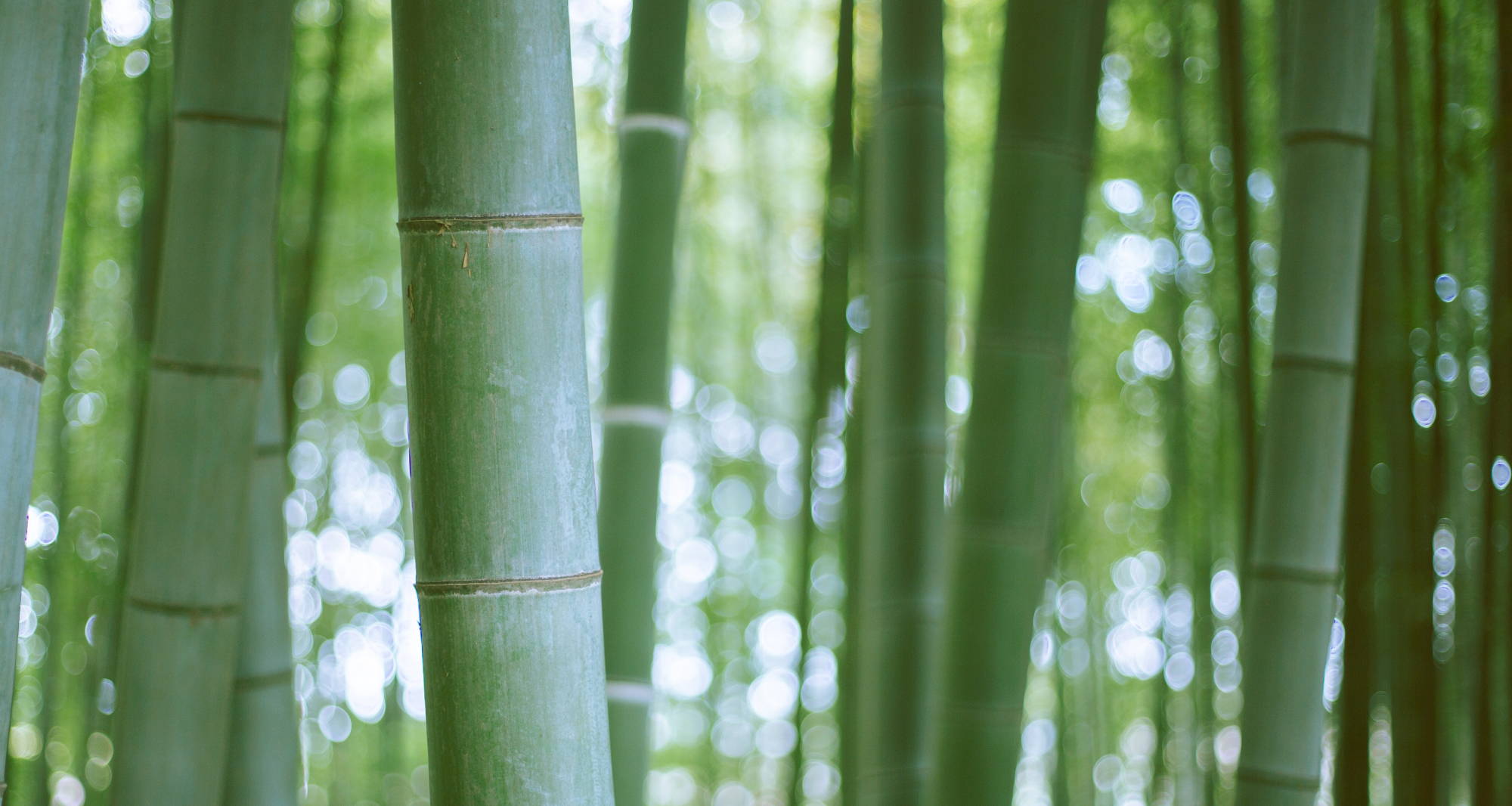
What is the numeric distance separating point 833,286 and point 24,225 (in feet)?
7.26

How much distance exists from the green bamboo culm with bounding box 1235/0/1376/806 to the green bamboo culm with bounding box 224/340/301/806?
4.35ft

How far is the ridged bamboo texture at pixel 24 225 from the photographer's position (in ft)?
2.77

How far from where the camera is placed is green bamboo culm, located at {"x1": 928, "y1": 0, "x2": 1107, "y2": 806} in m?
1.61

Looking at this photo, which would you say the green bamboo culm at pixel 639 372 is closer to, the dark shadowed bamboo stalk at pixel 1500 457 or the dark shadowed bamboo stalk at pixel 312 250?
the dark shadowed bamboo stalk at pixel 1500 457

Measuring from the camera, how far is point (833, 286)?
2957 mm

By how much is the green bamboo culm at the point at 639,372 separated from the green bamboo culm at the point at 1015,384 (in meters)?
0.56

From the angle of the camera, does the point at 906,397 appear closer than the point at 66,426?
Yes

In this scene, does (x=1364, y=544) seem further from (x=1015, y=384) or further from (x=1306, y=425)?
(x=1015, y=384)

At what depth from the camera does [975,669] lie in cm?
166

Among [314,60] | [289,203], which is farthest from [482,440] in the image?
[314,60]

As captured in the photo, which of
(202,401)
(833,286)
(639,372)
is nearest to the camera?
(202,401)

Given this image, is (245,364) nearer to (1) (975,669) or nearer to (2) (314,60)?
(1) (975,669)

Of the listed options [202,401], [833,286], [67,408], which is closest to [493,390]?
[202,401]

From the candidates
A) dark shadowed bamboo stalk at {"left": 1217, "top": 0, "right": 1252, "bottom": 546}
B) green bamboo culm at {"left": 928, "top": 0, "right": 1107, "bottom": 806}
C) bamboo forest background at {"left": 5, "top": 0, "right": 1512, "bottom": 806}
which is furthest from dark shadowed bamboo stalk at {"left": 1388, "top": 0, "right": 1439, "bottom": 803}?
green bamboo culm at {"left": 928, "top": 0, "right": 1107, "bottom": 806}
